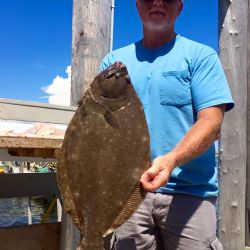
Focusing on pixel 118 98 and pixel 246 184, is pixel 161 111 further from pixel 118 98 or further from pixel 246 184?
pixel 246 184

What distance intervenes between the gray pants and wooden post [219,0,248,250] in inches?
65.5

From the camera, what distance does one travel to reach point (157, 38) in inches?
108

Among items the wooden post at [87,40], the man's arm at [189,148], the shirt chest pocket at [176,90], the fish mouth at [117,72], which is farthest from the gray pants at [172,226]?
the wooden post at [87,40]

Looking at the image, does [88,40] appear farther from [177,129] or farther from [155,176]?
[155,176]

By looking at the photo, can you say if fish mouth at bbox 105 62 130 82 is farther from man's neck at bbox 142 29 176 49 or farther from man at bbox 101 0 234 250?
man's neck at bbox 142 29 176 49

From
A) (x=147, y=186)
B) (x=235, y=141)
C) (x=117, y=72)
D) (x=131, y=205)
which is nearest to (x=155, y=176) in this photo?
(x=147, y=186)

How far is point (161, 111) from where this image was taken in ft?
8.55

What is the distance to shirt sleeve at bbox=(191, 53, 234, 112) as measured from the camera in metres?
2.43

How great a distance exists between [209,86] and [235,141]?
187 centimetres

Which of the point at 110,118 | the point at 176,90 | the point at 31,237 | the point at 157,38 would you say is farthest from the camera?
the point at 31,237

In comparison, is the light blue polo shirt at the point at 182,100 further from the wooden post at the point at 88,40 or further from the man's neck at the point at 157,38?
the wooden post at the point at 88,40

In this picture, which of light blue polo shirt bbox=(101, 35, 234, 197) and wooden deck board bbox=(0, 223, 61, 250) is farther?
wooden deck board bbox=(0, 223, 61, 250)

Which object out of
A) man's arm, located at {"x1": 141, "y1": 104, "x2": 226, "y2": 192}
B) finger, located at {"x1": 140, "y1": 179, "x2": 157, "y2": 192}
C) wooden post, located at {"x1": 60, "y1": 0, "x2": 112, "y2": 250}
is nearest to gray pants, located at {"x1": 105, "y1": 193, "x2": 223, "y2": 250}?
man's arm, located at {"x1": 141, "y1": 104, "x2": 226, "y2": 192}

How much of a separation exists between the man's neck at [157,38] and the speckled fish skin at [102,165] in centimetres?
79
